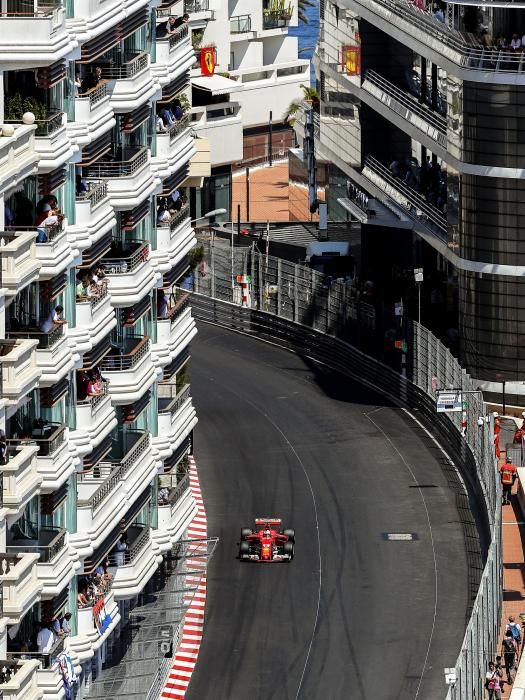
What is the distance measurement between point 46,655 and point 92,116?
1723cm

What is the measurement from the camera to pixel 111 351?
95250 millimetres

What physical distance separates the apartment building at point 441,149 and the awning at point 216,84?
880 inches

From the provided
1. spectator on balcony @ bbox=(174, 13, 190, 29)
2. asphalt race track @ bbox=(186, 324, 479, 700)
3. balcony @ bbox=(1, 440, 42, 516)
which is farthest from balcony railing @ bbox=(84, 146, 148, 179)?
asphalt race track @ bbox=(186, 324, 479, 700)

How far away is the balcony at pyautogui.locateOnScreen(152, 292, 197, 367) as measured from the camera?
327ft

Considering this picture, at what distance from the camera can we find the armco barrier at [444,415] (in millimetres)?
95062

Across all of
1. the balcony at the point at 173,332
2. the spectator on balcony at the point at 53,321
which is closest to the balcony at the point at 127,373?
the balcony at the point at 173,332

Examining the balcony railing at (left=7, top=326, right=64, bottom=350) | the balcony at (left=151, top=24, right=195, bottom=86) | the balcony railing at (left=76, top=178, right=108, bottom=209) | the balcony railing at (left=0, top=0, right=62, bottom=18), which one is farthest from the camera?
the balcony at (left=151, top=24, right=195, bottom=86)

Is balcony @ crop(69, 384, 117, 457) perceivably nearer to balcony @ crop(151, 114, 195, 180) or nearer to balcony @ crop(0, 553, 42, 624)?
balcony @ crop(0, 553, 42, 624)

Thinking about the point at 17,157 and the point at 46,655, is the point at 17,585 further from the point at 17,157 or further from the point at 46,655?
the point at 17,157

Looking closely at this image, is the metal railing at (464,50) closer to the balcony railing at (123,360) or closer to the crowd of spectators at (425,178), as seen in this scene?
the crowd of spectators at (425,178)

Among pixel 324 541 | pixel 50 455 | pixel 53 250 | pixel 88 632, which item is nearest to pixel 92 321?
pixel 53 250

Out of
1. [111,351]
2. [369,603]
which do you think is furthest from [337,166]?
[111,351]

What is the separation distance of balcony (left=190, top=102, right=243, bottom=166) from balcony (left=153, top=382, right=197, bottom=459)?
82.4 m

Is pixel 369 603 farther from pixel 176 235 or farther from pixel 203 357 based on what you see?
pixel 203 357
